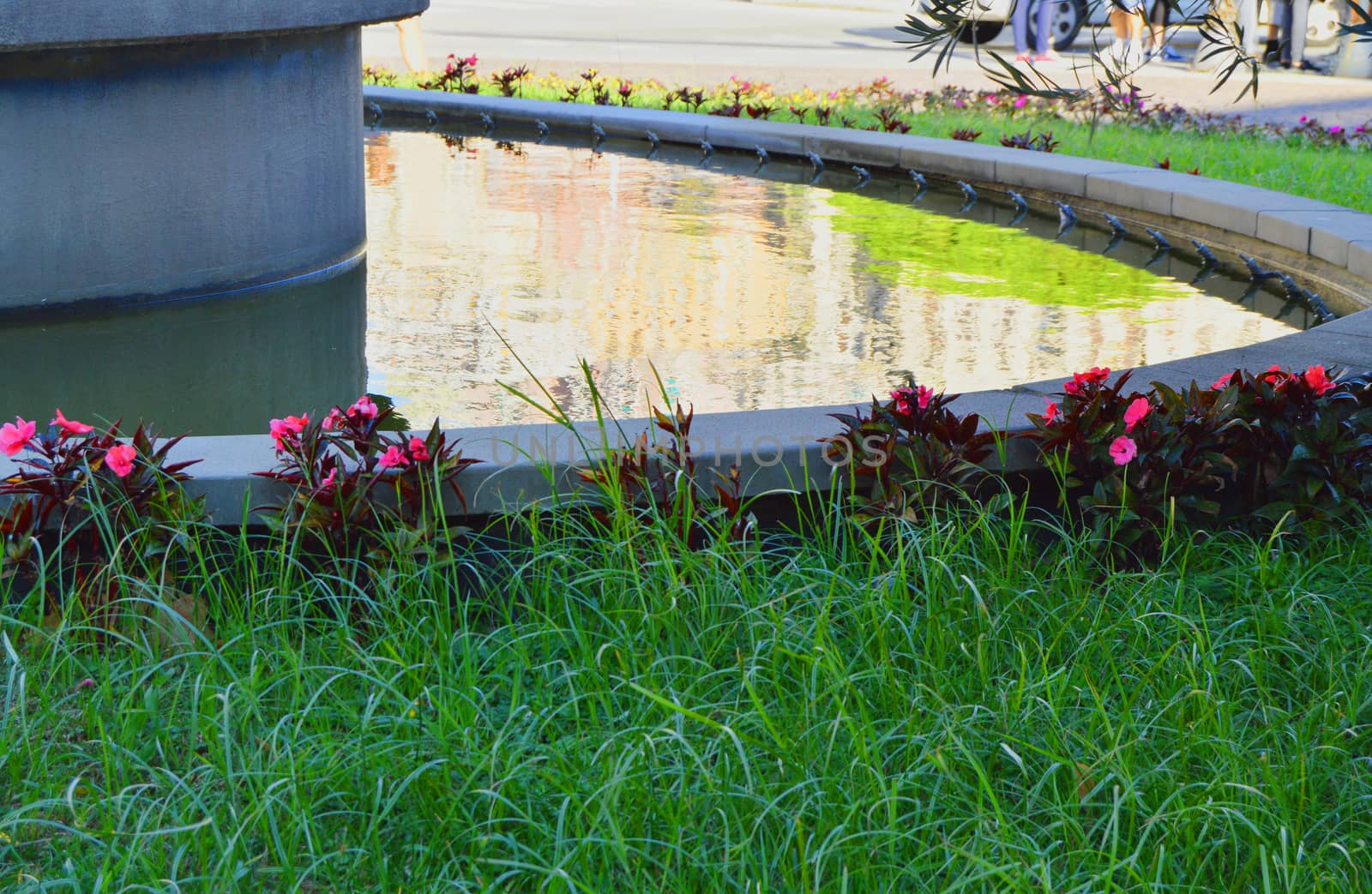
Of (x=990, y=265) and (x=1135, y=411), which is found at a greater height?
(x=990, y=265)

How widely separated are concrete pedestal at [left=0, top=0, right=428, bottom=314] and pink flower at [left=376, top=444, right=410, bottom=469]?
2.83 metres

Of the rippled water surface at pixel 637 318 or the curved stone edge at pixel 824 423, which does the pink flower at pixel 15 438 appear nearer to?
the curved stone edge at pixel 824 423

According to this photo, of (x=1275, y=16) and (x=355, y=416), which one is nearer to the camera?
(x=355, y=416)

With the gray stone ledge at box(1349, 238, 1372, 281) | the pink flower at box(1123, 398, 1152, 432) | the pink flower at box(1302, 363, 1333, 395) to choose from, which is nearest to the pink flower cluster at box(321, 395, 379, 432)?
the pink flower at box(1123, 398, 1152, 432)

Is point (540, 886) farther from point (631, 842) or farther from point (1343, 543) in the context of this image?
point (1343, 543)

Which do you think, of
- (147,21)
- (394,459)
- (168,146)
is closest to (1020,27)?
(168,146)

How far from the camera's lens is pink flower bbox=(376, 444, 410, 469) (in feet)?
11.4

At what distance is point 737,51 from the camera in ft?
66.3

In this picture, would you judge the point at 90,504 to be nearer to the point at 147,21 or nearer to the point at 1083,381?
the point at 1083,381

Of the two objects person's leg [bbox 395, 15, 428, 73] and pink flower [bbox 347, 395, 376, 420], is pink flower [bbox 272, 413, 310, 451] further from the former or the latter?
person's leg [bbox 395, 15, 428, 73]

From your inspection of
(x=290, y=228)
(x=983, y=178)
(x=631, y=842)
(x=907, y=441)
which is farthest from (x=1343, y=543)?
(x=983, y=178)

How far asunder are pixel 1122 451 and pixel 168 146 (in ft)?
13.8

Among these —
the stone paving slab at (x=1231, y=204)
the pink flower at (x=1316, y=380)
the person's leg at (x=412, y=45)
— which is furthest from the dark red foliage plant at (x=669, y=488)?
the person's leg at (x=412, y=45)

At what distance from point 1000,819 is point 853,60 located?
18092 mm
